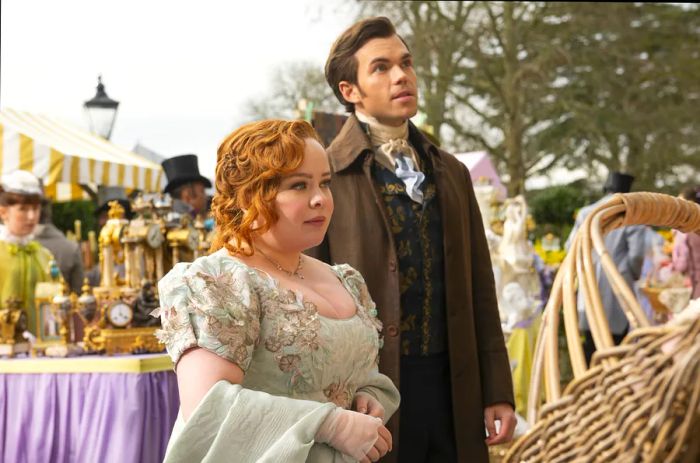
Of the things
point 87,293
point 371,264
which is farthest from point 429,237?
point 87,293

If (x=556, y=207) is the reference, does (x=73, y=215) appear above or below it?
below

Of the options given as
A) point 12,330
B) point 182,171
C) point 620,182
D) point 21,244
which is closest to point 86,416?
point 12,330

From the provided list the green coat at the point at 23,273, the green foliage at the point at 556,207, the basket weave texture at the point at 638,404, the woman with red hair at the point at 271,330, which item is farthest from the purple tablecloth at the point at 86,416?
the green foliage at the point at 556,207

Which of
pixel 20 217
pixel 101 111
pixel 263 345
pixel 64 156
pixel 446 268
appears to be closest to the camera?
pixel 263 345

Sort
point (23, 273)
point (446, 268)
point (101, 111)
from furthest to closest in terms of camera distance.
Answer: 1. point (101, 111)
2. point (23, 273)
3. point (446, 268)

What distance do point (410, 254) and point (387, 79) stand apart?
474 millimetres

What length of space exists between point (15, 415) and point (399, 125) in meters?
2.59

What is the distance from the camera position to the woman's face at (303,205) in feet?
6.46

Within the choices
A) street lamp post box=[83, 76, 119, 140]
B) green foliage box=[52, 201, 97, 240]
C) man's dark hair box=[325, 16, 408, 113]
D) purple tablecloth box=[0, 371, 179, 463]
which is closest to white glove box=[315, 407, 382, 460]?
man's dark hair box=[325, 16, 408, 113]

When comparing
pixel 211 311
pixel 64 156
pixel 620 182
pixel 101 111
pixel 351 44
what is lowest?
pixel 211 311

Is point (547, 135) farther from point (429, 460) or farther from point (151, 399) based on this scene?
point (429, 460)

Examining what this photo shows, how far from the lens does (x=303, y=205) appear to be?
6.49 ft

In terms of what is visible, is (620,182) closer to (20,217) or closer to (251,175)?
(20,217)

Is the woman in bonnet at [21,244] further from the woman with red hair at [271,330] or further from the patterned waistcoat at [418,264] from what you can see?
the woman with red hair at [271,330]
